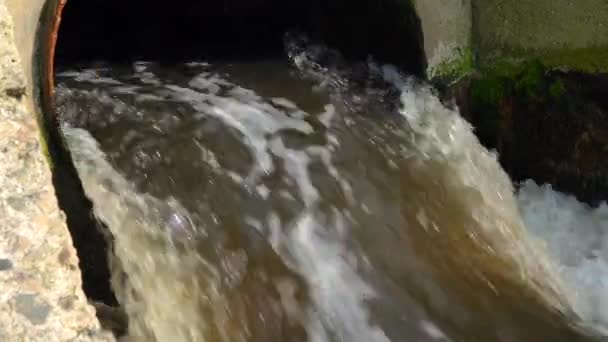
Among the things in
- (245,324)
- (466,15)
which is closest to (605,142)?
(466,15)

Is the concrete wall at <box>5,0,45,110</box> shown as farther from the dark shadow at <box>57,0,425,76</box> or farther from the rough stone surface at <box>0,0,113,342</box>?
the dark shadow at <box>57,0,425,76</box>

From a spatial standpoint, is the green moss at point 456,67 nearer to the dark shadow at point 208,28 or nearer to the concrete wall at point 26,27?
the dark shadow at point 208,28

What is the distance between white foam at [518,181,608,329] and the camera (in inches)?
142

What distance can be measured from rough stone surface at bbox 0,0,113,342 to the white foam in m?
2.59

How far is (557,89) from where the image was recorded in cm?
397

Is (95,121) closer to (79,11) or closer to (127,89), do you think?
(127,89)

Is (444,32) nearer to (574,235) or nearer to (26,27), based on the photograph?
(574,235)

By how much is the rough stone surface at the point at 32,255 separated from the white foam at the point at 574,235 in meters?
2.59

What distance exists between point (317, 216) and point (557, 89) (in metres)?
1.74

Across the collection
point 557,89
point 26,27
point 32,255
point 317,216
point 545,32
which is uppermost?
point 545,32

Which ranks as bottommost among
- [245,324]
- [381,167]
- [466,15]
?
[245,324]

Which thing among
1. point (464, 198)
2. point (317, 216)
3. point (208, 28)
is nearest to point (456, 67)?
point (464, 198)

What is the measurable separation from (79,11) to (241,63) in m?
1.06

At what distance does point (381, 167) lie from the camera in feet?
11.1
